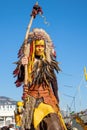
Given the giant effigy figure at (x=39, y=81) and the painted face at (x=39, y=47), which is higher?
the painted face at (x=39, y=47)

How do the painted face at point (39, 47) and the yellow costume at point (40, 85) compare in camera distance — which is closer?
the yellow costume at point (40, 85)

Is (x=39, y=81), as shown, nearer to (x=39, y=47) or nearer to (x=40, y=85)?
(x=40, y=85)

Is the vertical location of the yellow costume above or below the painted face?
below

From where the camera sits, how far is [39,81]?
9.63 m

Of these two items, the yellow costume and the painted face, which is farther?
the painted face

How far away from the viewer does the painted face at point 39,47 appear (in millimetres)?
9977

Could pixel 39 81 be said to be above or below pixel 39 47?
below

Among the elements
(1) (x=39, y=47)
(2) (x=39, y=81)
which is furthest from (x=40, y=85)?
(1) (x=39, y=47)

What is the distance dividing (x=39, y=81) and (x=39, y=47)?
2.54 ft

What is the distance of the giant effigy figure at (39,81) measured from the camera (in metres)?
8.86

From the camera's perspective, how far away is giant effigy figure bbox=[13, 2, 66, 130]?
29.1ft

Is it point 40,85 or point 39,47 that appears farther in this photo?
point 39,47

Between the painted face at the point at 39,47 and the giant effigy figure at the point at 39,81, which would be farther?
the painted face at the point at 39,47

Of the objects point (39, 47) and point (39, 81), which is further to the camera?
point (39, 47)
